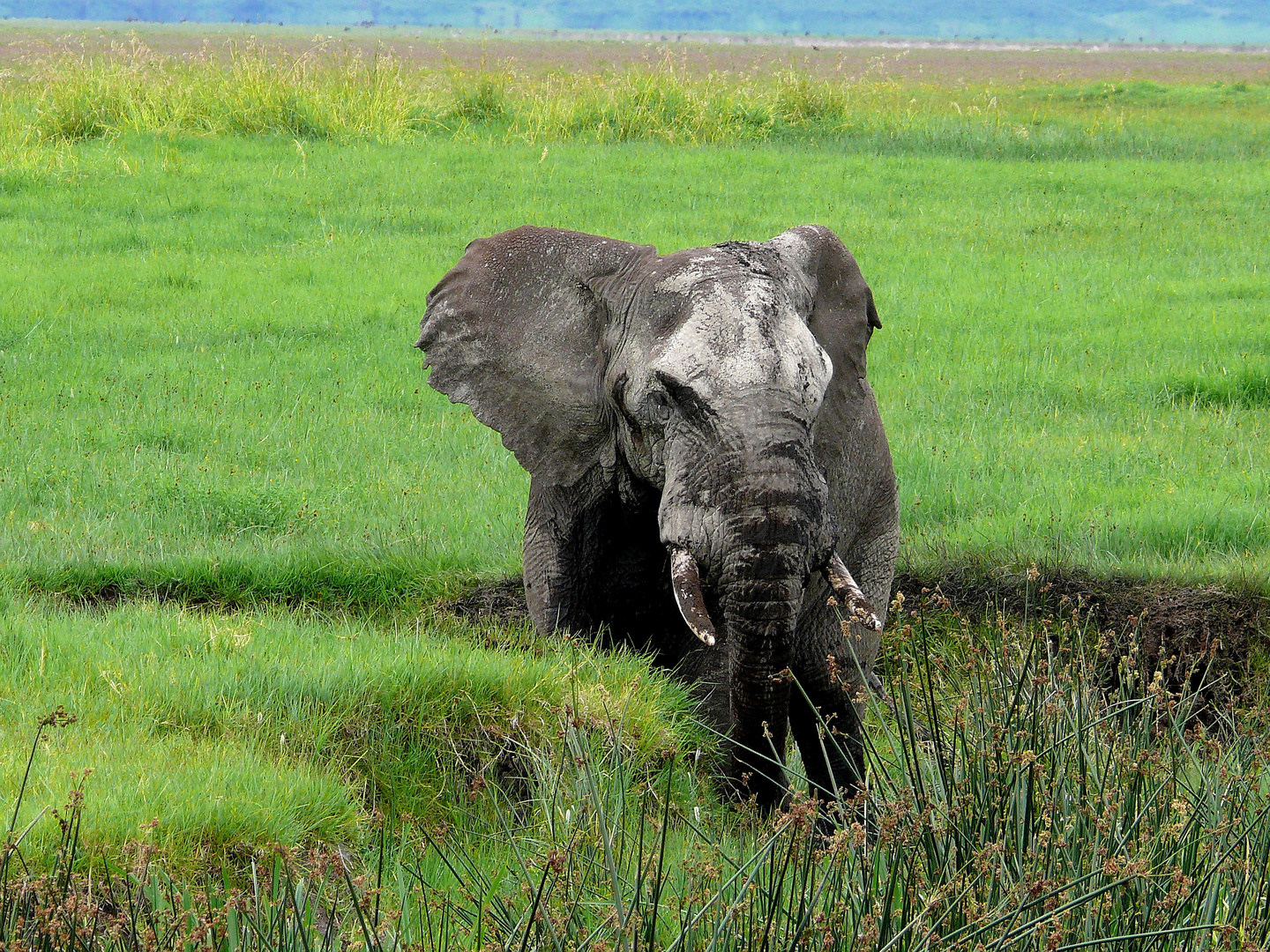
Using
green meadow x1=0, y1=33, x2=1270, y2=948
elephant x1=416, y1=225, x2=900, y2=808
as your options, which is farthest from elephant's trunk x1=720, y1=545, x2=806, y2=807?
green meadow x1=0, y1=33, x2=1270, y2=948

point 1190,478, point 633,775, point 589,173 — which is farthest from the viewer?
point 589,173

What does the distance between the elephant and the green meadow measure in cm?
34

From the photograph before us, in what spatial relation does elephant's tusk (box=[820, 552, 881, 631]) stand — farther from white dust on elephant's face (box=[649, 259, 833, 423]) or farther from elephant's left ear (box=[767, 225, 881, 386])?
elephant's left ear (box=[767, 225, 881, 386])

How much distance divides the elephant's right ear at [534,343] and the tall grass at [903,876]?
4.29 feet

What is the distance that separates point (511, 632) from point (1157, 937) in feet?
11.8

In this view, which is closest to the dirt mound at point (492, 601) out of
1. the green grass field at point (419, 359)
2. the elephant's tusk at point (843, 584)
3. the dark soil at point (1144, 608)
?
the dark soil at point (1144, 608)

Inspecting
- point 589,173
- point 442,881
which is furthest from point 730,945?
Result: point 589,173

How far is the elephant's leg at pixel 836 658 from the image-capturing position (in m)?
5.23

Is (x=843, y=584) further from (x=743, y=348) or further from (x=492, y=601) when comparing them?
(x=492, y=601)

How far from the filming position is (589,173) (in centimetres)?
1620

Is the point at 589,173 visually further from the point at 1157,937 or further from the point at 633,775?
the point at 1157,937

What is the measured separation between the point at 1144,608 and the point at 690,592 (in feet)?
10.1

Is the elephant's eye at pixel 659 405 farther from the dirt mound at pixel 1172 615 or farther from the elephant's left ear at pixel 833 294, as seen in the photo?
the dirt mound at pixel 1172 615

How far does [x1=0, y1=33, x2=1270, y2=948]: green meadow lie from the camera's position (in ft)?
10.3
